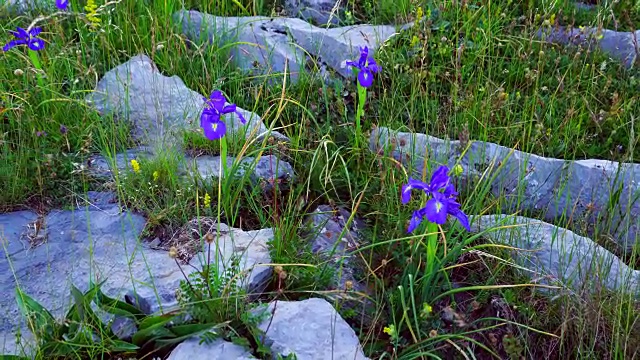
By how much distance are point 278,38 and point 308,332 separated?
2349 millimetres

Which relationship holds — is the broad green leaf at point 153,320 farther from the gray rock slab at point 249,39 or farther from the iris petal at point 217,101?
the gray rock slab at point 249,39

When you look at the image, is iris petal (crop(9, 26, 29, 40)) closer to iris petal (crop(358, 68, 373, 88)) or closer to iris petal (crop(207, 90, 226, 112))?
iris petal (crop(207, 90, 226, 112))

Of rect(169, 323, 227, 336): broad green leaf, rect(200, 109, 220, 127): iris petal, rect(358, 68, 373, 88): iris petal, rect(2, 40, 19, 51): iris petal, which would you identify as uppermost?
rect(358, 68, 373, 88): iris petal

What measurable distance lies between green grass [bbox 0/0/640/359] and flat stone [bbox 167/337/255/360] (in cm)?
6

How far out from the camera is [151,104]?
363 centimetres

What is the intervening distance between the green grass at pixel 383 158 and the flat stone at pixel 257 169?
0.06 metres

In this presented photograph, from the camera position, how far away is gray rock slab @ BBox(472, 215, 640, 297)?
2.60 metres

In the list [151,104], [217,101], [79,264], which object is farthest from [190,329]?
[151,104]

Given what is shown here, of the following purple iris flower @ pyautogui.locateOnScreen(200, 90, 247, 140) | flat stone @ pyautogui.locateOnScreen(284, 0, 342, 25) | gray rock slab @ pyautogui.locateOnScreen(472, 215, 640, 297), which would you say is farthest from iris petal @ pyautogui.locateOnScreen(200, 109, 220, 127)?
flat stone @ pyautogui.locateOnScreen(284, 0, 342, 25)

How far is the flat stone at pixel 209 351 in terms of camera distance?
2.24 m

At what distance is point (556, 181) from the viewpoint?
3.25 meters

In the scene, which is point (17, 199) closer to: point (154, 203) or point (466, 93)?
point (154, 203)

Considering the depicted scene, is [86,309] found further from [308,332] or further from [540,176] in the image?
[540,176]

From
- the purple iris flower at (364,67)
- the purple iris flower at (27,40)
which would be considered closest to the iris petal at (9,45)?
the purple iris flower at (27,40)
